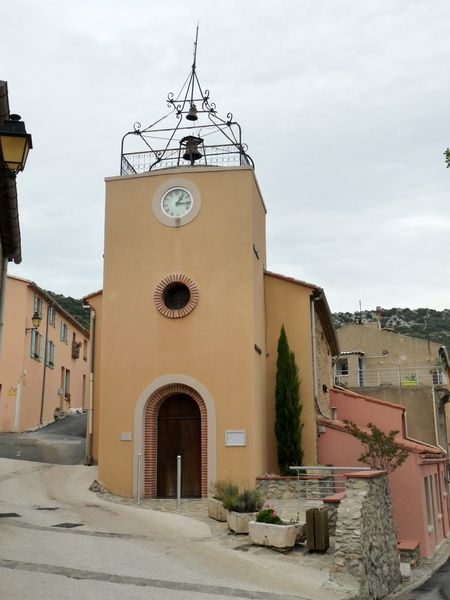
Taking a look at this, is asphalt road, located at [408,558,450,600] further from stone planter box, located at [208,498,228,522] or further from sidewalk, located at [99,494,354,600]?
stone planter box, located at [208,498,228,522]

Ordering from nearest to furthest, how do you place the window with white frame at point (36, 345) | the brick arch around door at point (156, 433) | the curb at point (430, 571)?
1. the curb at point (430, 571)
2. the brick arch around door at point (156, 433)
3. the window with white frame at point (36, 345)

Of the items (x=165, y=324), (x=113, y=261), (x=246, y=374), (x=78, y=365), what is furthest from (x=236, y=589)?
(x=78, y=365)

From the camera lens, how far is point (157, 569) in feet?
29.4

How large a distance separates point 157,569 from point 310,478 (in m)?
5.99

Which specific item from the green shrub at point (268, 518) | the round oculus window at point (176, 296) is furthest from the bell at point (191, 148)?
the green shrub at point (268, 518)

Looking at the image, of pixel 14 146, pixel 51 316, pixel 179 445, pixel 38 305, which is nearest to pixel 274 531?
pixel 179 445

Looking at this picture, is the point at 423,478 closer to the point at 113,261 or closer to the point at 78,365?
the point at 113,261

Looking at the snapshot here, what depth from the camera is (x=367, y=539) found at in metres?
10.2

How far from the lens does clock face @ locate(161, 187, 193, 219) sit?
17.3 metres

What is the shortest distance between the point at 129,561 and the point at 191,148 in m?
11.9

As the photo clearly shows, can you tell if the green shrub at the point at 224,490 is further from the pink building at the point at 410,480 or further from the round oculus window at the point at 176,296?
the round oculus window at the point at 176,296

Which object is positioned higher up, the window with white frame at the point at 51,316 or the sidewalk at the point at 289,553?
the window with white frame at the point at 51,316

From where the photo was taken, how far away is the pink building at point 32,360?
29266mm

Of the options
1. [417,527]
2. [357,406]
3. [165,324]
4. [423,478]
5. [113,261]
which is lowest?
[417,527]
